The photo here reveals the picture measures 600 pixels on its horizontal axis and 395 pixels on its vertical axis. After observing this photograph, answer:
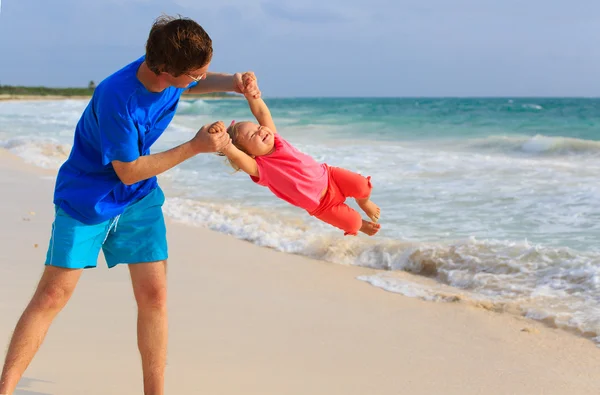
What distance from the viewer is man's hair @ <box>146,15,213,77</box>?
7.92ft

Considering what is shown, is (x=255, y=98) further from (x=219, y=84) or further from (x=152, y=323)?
(x=152, y=323)

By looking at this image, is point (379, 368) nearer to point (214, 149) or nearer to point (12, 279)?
point (214, 149)

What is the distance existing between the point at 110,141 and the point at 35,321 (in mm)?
849

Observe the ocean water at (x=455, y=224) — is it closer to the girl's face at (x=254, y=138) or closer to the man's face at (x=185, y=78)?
the girl's face at (x=254, y=138)

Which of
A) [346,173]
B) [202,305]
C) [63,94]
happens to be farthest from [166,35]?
[63,94]

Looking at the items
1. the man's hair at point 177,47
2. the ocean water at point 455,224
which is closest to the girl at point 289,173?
the man's hair at point 177,47

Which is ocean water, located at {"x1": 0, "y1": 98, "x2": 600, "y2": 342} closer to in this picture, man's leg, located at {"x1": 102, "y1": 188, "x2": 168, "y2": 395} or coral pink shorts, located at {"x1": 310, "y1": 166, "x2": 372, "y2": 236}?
coral pink shorts, located at {"x1": 310, "y1": 166, "x2": 372, "y2": 236}

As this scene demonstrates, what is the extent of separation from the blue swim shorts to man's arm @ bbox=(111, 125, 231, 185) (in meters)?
0.33

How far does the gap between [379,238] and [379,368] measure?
3.09 meters

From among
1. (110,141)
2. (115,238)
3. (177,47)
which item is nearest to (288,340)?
(115,238)

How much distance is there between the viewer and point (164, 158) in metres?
2.59

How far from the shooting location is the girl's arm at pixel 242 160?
3229 mm

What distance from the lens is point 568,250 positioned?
5.88 meters

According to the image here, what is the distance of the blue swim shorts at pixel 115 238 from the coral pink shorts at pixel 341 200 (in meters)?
1.16
